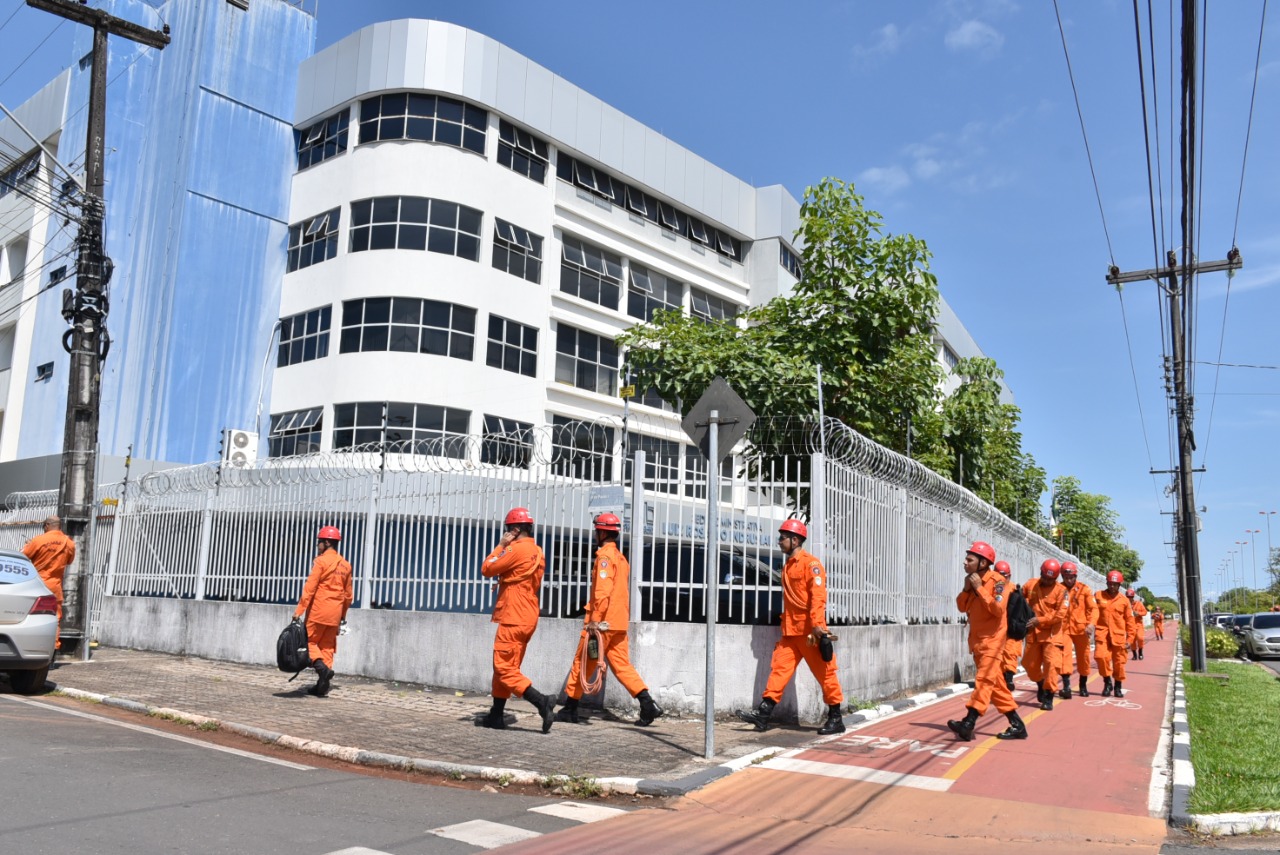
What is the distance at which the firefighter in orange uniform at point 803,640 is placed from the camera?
8.84 meters

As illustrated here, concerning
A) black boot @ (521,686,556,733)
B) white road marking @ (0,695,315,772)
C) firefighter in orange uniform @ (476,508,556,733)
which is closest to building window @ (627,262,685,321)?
firefighter in orange uniform @ (476,508,556,733)

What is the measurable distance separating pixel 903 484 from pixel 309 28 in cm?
2647

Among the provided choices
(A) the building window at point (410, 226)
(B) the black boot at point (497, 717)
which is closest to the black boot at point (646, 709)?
(B) the black boot at point (497, 717)

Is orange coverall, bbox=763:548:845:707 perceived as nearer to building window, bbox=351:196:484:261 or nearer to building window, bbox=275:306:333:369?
building window, bbox=351:196:484:261

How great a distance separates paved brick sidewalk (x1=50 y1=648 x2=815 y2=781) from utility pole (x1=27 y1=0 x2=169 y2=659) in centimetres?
141

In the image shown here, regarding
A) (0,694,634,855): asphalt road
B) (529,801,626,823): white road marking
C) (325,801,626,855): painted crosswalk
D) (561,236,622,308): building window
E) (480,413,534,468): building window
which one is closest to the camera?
(0,694,634,855): asphalt road

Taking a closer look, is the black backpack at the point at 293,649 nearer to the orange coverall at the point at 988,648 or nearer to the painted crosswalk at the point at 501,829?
the painted crosswalk at the point at 501,829

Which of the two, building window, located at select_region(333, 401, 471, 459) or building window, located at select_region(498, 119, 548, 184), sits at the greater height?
building window, located at select_region(498, 119, 548, 184)

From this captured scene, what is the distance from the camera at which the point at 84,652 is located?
13664 mm

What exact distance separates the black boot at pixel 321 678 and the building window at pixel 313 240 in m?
19.8

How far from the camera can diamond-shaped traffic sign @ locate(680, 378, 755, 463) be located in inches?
321

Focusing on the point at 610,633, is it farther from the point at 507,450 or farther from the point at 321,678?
the point at 321,678

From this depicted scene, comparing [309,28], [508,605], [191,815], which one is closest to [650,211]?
[309,28]

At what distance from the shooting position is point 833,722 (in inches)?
354
